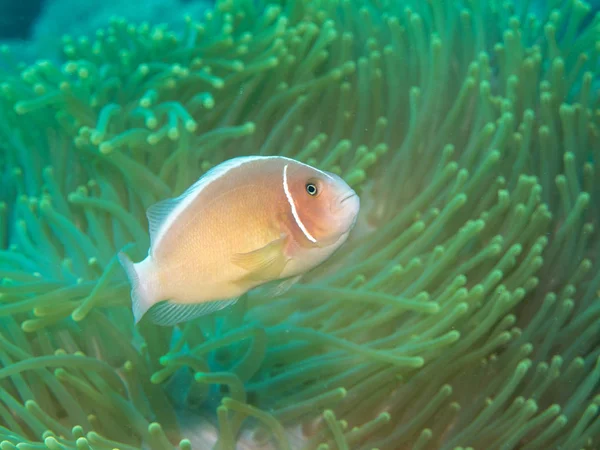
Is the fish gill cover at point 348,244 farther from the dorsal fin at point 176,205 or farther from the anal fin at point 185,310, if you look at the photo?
the dorsal fin at point 176,205

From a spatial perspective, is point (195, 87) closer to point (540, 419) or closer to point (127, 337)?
point (127, 337)

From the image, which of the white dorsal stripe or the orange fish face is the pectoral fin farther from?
the white dorsal stripe

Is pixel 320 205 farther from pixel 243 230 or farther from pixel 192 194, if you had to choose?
pixel 192 194

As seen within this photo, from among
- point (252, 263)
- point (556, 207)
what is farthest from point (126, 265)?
point (556, 207)

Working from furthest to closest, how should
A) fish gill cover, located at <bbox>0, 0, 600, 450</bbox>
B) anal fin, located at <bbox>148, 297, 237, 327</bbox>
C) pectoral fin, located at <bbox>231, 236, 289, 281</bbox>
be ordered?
fish gill cover, located at <bbox>0, 0, 600, 450</bbox> → anal fin, located at <bbox>148, 297, 237, 327</bbox> → pectoral fin, located at <bbox>231, 236, 289, 281</bbox>

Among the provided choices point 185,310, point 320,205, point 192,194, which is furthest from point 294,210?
point 185,310

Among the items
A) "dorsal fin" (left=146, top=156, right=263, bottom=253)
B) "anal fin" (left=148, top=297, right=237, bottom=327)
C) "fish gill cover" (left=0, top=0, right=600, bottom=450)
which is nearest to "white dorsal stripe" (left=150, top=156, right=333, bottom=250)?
"dorsal fin" (left=146, top=156, right=263, bottom=253)
